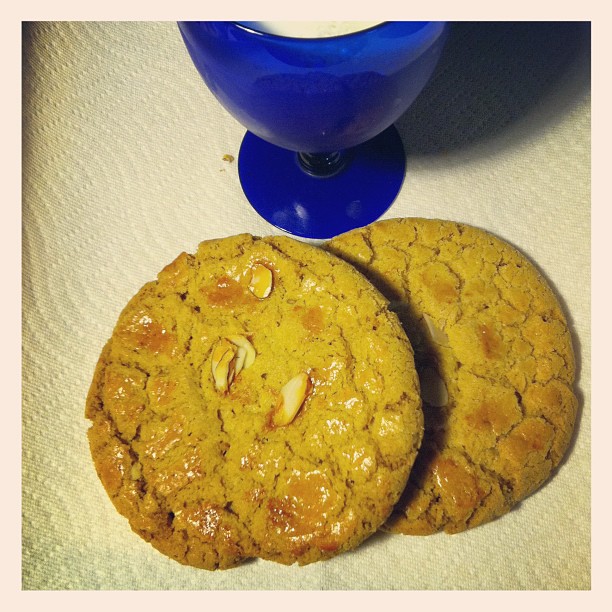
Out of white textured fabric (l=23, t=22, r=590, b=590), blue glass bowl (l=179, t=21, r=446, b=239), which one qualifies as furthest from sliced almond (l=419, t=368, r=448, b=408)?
blue glass bowl (l=179, t=21, r=446, b=239)

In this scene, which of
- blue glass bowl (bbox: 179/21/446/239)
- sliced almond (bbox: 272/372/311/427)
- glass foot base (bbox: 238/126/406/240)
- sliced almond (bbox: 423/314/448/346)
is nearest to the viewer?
blue glass bowl (bbox: 179/21/446/239)

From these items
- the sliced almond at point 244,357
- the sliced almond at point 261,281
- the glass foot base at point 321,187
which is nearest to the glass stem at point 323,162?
the glass foot base at point 321,187

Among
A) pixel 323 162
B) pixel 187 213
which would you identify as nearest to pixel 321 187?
pixel 323 162

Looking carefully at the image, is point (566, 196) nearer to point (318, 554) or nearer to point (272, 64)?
point (272, 64)

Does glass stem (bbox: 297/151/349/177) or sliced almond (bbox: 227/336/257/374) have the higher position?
glass stem (bbox: 297/151/349/177)

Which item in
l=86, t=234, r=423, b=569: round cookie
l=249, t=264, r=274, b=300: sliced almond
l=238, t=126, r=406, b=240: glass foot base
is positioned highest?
l=238, t=126, r=406, b=240: glass foot base

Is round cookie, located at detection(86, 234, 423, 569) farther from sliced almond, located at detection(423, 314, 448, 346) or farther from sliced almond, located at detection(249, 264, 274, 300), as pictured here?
sliced almond, located at detection(423, 314, 448, 346)

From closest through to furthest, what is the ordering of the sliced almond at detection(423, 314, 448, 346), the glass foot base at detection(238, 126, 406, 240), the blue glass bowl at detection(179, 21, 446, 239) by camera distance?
the blue glass bowl at detection(179, 21, 446, 239), the sliced almond at detection(423, 314, 448, 346), the glass foot base at detection(238, 126, 406, 240)
